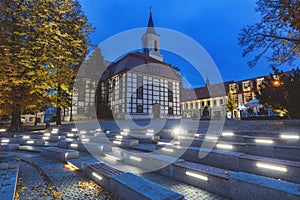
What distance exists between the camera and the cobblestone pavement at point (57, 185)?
236 cm

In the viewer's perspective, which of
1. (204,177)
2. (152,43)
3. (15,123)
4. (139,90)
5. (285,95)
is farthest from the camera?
(152,43)

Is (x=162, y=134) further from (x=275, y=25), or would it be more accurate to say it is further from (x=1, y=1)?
(x=1, y=1)

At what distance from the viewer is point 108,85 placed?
2619 cm

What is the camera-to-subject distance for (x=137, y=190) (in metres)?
1.93

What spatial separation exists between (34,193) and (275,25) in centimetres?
1191

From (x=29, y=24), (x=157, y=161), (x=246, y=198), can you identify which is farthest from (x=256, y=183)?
(x=29, y=24)

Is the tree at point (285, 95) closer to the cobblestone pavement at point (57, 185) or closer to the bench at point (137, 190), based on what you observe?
the bench at point (137, 190)

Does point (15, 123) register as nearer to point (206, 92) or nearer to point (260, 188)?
point (260, 188)

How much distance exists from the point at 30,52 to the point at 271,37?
13263mm

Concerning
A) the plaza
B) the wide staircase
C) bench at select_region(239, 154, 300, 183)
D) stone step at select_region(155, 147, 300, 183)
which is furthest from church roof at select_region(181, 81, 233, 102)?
bench at select_region(239, 154, 300, 183)

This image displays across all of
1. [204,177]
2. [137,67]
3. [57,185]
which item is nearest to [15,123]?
[57,185]

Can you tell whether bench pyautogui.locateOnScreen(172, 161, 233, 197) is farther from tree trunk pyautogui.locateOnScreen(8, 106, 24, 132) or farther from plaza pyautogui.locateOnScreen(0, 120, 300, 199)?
tree trunk pyautogui.locateOnScreen(8, 106, 24, 132)

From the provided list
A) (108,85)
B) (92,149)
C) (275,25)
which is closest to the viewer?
(92,149)

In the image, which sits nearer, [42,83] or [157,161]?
[157,161]
